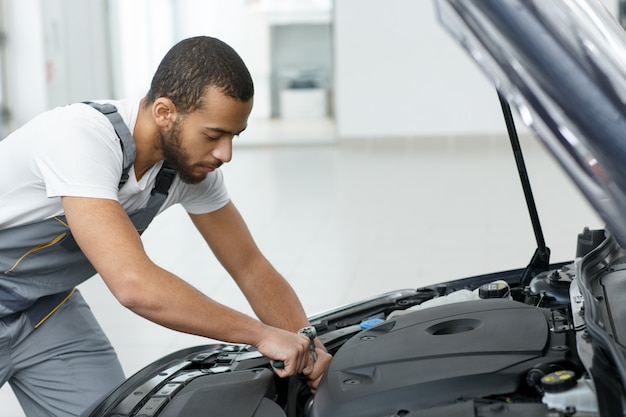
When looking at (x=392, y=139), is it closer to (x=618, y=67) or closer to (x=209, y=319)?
(x=209, y=319)

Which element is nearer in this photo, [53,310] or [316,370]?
[316,370]

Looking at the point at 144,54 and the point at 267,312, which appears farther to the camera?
the point at 144,54

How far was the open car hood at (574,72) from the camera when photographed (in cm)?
87

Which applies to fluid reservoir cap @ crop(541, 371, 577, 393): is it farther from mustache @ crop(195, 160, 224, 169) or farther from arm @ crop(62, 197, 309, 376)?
mustache @ crop(195, 160, 224, 169)

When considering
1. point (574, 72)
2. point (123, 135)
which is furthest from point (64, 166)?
point (574, 72)

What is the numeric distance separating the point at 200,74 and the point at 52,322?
2.55 feet

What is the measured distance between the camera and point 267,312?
2.13 metres

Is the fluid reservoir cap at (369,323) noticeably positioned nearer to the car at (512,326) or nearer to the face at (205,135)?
the car at (512,326)

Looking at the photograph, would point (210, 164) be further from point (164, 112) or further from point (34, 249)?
point (34, 249)

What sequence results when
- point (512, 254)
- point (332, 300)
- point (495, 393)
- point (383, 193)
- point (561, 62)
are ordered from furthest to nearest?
point (383, 193) < point (512, 254) < point (332, 300) < point (495, 393) < point (561, 62)

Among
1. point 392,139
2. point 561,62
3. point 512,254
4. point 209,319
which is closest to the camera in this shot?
point 561,62

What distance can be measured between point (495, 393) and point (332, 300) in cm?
294

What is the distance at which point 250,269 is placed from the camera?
7.13 ft

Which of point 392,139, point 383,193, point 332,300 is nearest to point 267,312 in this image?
point 332,300
